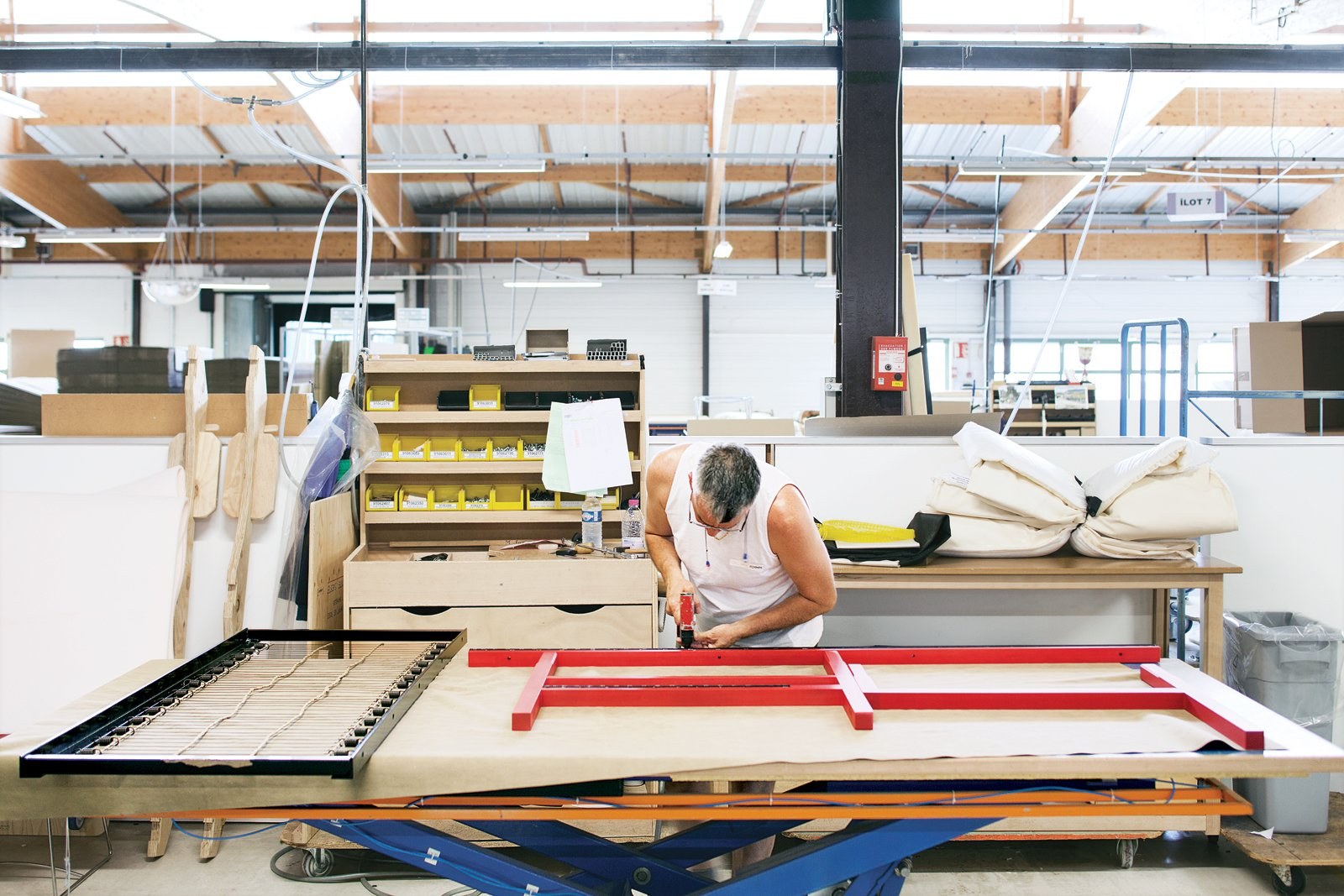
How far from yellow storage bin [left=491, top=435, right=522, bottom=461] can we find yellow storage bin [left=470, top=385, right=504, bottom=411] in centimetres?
11

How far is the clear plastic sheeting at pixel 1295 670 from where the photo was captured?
2.65 metres

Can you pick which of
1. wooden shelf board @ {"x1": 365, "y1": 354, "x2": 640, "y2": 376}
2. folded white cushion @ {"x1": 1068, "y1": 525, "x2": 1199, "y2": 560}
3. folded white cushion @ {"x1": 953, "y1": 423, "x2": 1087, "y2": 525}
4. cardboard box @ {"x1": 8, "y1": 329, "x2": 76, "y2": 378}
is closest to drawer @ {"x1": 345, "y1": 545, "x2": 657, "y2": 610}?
wooden shelf board @ {"x1": 365, "y1": 354, "x2": 640, "y2": 376}

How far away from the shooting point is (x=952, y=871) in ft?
8.38

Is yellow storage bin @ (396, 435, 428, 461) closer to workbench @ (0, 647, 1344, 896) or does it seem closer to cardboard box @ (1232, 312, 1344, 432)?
workbench @ (0, 647, 1344, 896)

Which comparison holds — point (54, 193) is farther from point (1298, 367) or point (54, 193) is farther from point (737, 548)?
point (1298, 367)

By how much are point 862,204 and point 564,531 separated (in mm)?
1731

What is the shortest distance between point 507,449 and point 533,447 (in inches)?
3.3

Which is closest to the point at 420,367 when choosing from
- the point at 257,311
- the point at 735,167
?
the point at 735,167

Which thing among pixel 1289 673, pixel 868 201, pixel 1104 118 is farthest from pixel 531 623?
pixel 1104 118

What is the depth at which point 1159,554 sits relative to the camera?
8.49ft

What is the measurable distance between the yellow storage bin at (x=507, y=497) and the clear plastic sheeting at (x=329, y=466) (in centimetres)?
39

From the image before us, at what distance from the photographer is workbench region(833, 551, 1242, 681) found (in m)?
2.52

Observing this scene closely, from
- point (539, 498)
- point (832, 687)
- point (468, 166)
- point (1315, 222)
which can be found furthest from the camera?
point (1315, 222)

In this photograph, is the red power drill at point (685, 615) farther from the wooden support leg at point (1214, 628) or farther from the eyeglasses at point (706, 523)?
the wooden support leg at point (1214, 628)
